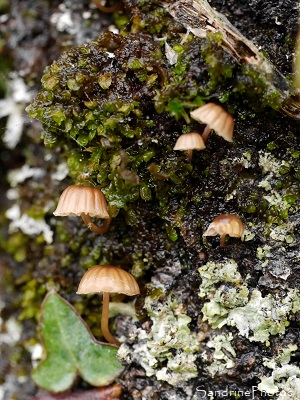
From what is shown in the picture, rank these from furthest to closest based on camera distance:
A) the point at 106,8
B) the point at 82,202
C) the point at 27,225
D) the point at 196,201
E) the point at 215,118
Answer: the point at 27,225 → the point at 106,8 → the point at 196,201 → the point at 82,202 → the point at 215,118

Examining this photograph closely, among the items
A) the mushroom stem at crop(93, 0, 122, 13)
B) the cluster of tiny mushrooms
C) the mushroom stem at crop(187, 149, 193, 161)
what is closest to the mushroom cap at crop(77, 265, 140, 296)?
the cluster of tiny mushrooms

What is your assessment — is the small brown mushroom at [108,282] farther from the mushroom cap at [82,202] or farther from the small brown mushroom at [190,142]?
the small brown mushroom at [190,142]

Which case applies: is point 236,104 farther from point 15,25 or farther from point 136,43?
point 15,25

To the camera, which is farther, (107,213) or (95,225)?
(95,225)

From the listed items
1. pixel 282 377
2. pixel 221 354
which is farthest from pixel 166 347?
pixel 282 377

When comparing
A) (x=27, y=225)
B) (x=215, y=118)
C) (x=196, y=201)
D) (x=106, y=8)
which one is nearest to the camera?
(x=215, y=118)

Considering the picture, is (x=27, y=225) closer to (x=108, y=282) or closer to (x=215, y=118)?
(x=108, y=282)

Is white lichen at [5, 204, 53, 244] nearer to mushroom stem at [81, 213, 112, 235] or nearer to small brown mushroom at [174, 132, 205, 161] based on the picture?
mushroom stem at [81, 213, 112, 235]

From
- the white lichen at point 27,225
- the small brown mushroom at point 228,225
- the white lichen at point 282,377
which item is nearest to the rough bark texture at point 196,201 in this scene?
the white lichen at point 282,377
